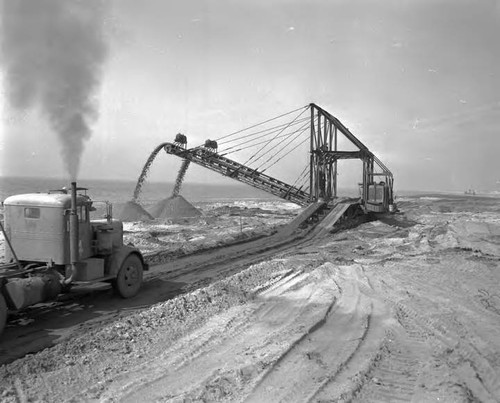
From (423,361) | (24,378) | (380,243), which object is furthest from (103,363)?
(380,243)

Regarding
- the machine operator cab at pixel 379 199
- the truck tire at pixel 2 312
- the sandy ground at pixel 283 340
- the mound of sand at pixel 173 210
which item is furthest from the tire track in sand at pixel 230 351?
the mound of sand at pixel 173 210

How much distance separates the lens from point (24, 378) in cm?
547

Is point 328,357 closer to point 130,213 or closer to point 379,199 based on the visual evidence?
point 379,199

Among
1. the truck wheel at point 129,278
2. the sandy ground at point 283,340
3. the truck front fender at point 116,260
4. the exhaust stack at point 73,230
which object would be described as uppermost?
the exhaust stack at point 73,230

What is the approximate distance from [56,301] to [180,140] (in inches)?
947

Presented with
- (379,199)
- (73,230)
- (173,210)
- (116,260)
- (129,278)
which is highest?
(379,199)

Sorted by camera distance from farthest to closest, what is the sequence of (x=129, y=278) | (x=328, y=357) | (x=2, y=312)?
(x=129, y=278)
(x=2, y=312)
(x=328, y=357)

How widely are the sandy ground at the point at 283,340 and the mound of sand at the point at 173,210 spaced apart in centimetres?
2030

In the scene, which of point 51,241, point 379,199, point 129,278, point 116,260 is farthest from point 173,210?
point 51,241

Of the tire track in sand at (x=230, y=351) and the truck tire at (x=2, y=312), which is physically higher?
the truck tire at (x=2, y=312)

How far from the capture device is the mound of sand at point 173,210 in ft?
108

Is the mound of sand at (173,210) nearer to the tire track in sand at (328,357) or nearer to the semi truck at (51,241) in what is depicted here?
the semi truck at (51,241)

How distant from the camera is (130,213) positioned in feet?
98.5

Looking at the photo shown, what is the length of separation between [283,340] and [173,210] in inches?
1071
